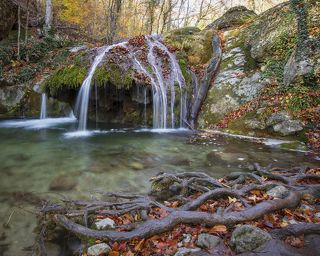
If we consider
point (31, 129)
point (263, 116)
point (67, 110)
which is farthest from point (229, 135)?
point (67, 110)

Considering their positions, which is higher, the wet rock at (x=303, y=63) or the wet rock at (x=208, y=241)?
the wet rock at (x=303, y=63)

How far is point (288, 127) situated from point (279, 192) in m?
4.51

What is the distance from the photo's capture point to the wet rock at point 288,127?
7254 mm

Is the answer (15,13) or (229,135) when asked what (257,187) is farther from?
(15,13)

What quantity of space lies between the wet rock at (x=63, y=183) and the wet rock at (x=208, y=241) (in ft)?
8.06

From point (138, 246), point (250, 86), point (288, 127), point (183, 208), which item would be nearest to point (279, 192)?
point (183, 208)

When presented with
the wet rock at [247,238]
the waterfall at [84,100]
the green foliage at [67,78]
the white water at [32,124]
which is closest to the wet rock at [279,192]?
the wet rock at [247,238]

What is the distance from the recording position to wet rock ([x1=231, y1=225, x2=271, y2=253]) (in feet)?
8.21

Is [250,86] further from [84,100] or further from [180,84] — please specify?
[84,100]

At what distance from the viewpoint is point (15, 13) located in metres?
15.2

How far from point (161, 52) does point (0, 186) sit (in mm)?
8446

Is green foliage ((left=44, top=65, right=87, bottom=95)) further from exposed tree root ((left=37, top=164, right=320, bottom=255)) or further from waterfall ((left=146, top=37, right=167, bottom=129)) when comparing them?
exposed tree root ((left=37, top=164, right=320, bottom=255))

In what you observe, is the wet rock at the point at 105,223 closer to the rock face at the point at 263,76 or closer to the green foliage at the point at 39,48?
the rock face at the point at 263,76

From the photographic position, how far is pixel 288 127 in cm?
740
